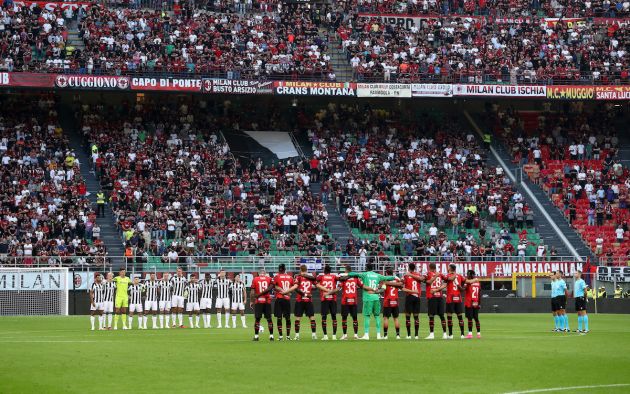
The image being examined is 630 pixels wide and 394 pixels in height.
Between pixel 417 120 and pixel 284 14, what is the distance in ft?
35.4

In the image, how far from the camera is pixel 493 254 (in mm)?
60781

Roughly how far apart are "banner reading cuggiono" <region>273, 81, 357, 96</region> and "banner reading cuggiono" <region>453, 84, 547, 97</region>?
6.67m

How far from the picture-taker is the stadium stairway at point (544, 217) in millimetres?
63188

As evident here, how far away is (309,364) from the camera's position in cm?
2359

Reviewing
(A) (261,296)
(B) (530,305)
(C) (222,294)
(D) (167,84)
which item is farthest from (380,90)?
(A) (261,296)

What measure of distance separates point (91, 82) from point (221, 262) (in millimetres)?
14387

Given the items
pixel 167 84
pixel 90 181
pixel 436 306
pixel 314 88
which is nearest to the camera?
pixel 436 306

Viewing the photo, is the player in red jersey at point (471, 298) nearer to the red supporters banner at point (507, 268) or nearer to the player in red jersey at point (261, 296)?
the player in red jersey at point (261, 296)

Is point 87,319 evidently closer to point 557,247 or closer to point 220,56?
point 220,56

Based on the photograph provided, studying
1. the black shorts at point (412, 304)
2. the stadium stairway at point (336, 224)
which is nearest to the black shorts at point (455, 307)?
the black shorts at point (412, 304)

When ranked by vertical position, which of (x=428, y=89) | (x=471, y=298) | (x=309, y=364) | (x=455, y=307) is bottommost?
(x=309, y=364)

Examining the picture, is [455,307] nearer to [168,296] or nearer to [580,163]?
[168,296]

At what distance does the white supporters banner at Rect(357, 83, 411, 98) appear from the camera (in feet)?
221

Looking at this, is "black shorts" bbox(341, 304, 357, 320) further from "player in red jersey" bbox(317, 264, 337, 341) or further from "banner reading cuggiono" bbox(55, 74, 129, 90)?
"banner reading cuggiono" bbox(55, 74, 129, 90)
